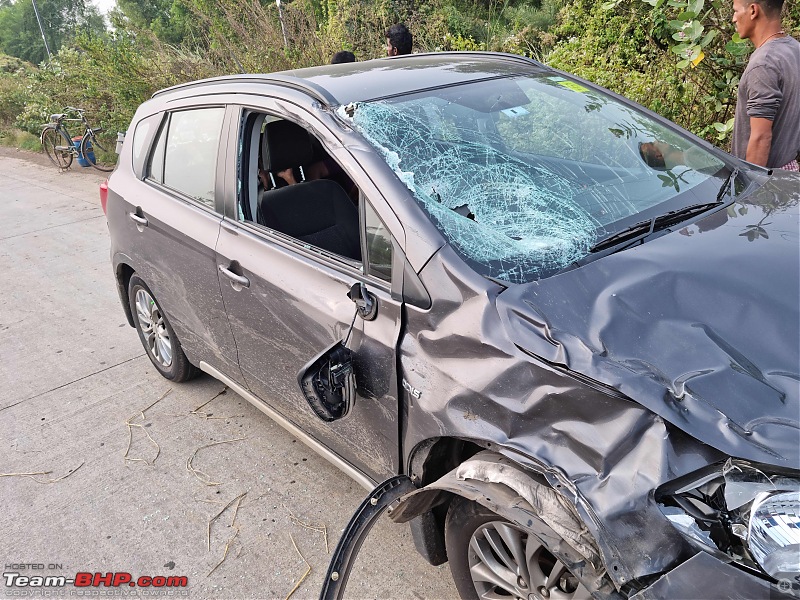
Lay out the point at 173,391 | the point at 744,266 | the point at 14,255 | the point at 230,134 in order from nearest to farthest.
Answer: the point at 744,266
the point at 230,134
the point at 173,391
the point at 14,255

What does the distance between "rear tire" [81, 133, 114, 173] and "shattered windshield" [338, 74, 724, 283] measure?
967 centimetres

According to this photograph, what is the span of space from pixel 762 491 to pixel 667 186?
4.75 feet

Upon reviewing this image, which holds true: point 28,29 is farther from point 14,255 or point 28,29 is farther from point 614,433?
point 614,433

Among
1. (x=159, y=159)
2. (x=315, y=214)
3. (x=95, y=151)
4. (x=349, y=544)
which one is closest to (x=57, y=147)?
(x=95, y=151)

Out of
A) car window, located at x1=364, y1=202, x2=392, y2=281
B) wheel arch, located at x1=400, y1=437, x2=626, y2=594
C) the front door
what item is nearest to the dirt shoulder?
the front door

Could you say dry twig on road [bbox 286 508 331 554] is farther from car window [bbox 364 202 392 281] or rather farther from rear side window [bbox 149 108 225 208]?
rear side window [bbox 149 108 225 208]

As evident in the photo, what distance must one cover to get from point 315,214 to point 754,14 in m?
2.54

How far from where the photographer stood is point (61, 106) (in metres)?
13.5

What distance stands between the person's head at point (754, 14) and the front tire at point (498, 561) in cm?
304

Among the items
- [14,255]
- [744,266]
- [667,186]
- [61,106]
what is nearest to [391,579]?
[744,266]

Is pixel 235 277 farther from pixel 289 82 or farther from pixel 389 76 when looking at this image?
pixel 389 76

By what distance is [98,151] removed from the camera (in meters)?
11.9

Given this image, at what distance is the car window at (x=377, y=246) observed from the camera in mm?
2262

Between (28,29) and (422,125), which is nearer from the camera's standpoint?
(422,125)
